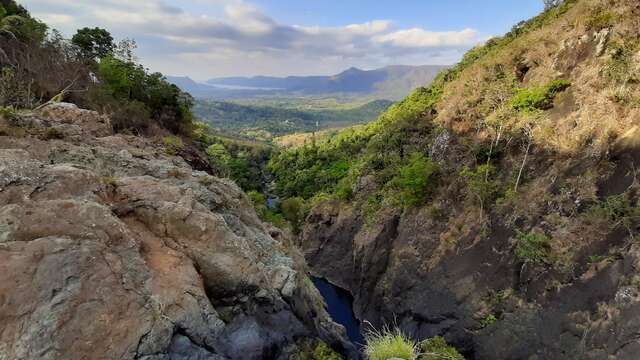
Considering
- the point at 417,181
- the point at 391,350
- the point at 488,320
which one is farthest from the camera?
the point at 417,181

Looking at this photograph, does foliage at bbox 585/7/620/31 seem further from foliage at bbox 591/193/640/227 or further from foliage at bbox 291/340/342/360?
foliage at bbox 291/340/342/360

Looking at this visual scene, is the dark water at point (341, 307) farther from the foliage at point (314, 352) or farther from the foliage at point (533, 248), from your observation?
the foliage at point (314, 352)

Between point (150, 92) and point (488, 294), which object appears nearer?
point (488, 294)

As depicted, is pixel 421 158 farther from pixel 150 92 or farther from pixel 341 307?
pixel 150 92

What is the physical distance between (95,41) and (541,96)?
4227 centimetres

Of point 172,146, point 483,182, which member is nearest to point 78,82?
point 172,146

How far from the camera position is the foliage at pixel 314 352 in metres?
12.0

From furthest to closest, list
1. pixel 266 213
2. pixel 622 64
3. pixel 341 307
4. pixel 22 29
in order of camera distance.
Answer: pixel 266 213
pixel 341 307
pixel 22 29
pixel 622 64

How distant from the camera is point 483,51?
59.0 m

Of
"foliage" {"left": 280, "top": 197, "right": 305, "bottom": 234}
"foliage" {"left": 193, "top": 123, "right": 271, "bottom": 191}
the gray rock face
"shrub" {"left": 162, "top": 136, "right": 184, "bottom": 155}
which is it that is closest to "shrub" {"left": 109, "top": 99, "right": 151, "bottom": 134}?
"shrub" {"left": 162, "top": 136, "right": 184, "bottom": 155}

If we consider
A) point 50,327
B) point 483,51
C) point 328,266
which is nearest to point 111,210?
point 50,327

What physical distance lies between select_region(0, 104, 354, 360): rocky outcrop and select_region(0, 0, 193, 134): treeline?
38.6 ft

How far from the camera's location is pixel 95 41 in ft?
151

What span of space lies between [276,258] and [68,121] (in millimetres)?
11705
